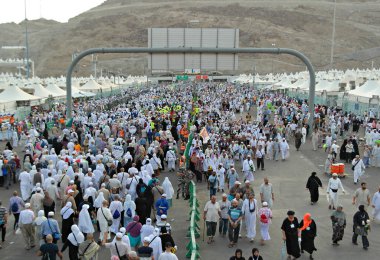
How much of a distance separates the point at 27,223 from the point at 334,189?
8.05 m

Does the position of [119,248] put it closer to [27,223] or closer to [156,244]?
[156,244]

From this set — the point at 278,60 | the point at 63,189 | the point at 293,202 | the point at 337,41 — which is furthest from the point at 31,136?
the point at 337,41

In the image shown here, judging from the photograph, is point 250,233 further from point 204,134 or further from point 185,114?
point 185,114

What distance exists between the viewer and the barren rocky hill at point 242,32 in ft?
441

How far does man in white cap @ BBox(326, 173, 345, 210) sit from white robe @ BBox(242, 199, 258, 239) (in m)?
3.13

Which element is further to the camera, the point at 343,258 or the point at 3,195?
the point at 3,195

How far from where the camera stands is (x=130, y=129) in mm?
23234

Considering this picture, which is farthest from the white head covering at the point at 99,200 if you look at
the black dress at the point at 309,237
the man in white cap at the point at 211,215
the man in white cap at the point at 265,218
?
the black dress at the point at 309,237

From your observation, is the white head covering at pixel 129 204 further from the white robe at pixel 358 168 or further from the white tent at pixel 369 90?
the white tent at pixel 369 90

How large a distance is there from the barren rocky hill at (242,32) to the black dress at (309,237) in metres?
114

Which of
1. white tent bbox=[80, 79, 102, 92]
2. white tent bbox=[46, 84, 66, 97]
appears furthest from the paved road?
white tent bbox=[80, 79, 102, 92]

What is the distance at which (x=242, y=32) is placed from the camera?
154m

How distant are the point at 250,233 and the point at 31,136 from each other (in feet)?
45.0

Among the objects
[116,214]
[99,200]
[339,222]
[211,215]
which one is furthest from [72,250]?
[339,222]
